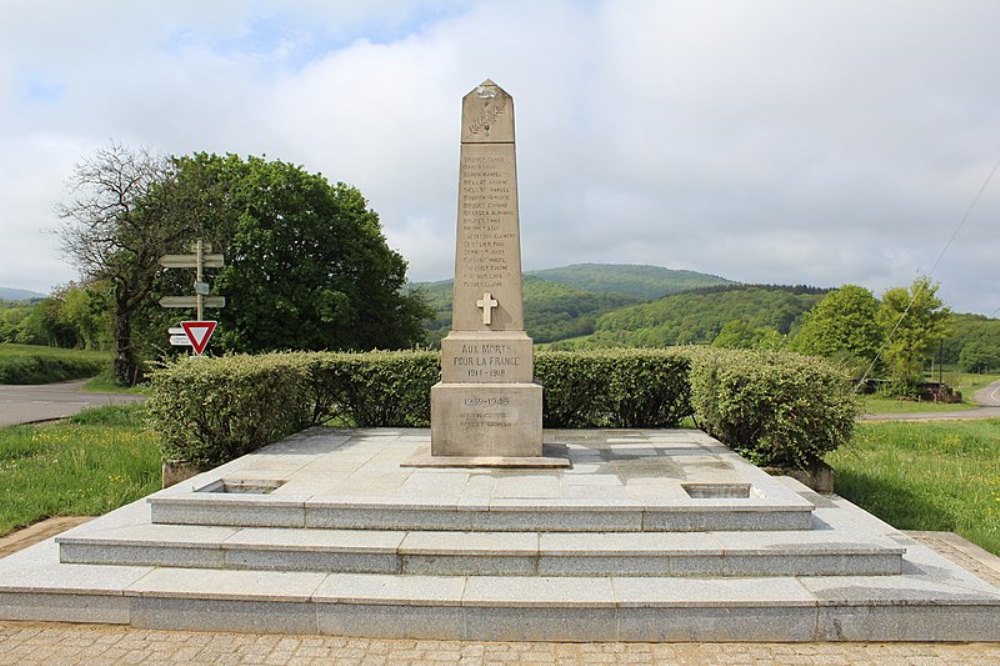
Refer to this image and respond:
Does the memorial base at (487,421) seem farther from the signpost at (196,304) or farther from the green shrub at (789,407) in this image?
the signpost at (196,304)

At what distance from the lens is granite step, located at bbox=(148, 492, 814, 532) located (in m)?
4.93

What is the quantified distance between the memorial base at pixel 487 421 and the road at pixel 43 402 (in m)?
13.2

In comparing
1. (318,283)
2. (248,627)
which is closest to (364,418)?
(248,627)

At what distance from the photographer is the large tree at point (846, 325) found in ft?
146

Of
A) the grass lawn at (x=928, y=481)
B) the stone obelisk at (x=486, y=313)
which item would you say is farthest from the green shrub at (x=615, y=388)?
the stone obelisk at (x=486, y=313)

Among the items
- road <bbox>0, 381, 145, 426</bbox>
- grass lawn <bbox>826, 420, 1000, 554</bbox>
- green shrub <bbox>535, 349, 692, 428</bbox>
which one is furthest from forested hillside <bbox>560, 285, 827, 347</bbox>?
green shrub <bbox>535, 349, 692, 428</bbox>

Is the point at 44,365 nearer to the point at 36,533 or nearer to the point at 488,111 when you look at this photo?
the point at 36,533

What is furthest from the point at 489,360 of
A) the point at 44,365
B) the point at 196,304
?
the point at 44,365

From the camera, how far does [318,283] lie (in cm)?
2680

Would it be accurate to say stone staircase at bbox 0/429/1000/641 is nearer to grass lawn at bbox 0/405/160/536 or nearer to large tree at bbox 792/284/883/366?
grass lawn at bbox 0/405/160/536

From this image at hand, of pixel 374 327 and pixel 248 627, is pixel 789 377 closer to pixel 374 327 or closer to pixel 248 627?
pixel 248 627

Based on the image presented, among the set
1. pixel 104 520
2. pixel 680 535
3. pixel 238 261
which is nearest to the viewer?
pixel 680 535

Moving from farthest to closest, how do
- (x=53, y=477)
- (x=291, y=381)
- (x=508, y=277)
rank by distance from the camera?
(x=291, y=381) < (x=53, y=477) < (x=508, y=277)

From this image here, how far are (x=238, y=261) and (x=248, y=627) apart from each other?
23986 millimetres
